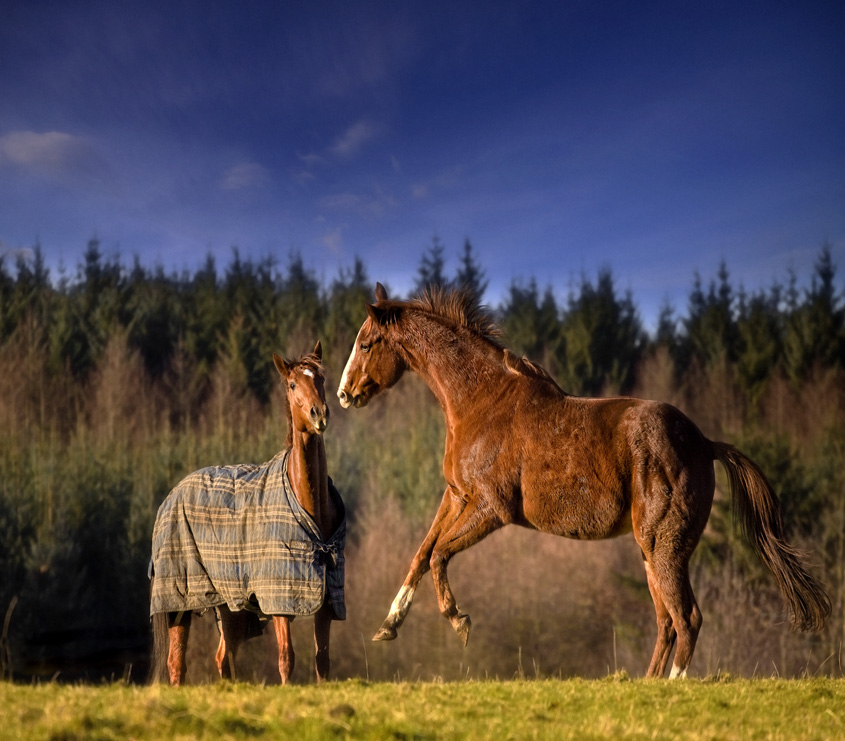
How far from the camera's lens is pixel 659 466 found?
20.5 ft

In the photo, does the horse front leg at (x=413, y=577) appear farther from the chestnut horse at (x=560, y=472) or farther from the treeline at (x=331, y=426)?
the treeline at (x=331, y=426)

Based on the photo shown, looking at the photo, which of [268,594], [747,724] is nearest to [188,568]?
[268,594]

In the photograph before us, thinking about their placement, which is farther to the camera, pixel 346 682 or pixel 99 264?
pixel 99 264

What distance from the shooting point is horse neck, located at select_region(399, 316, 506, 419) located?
683 cm

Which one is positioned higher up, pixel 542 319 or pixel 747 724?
pixel 542 319

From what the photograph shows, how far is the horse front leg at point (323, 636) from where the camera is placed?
658cm

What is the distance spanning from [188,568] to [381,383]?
2.40 metres

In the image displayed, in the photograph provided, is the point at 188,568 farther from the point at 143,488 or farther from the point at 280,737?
the point at 143,488

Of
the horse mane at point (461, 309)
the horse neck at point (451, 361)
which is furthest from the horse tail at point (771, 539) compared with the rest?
the horse neck at point (451, 361)

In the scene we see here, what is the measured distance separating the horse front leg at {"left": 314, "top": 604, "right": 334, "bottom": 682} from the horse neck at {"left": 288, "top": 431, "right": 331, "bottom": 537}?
634mm

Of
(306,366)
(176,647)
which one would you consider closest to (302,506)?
(306,366)

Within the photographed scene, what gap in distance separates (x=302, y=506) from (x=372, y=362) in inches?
52.4

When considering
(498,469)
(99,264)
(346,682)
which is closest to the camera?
(346,682)

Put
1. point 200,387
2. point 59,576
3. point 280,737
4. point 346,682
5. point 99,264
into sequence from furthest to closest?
point 99,264, point 200,387, point 59,576, point 346,682, point 280,737
